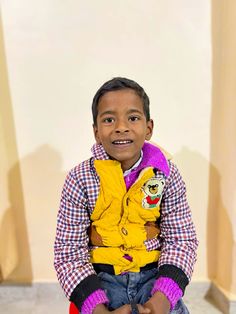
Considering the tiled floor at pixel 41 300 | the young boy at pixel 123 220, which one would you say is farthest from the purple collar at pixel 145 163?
the tiled floor at pixel 41 300

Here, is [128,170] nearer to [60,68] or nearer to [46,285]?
[60,68]

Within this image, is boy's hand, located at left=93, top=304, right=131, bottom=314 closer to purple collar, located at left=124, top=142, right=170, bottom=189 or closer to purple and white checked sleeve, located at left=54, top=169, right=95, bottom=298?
purple and white checked sleeve, located at left=54, top=169, right=95, bottom=298

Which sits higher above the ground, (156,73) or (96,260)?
(156,73)

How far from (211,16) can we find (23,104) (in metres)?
0.76

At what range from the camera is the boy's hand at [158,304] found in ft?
3.13

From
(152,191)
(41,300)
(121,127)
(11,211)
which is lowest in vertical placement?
(41,300)

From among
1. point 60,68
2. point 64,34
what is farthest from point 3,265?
point 64,34

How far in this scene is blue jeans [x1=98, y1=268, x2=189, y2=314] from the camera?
1018mm

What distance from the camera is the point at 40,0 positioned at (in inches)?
55.3

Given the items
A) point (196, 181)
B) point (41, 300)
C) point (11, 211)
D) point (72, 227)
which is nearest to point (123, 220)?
point (72, 227)

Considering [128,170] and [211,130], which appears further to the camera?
[211,130]

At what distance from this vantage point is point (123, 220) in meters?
1.04

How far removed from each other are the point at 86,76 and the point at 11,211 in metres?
0.63

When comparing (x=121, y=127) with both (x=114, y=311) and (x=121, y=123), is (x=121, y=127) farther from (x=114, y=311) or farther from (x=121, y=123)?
(x=114, y=311)
